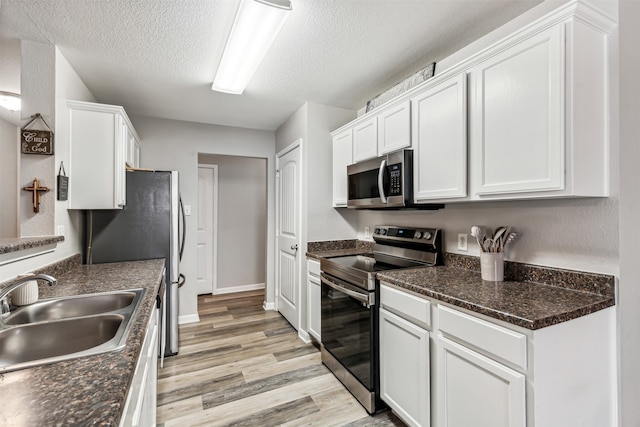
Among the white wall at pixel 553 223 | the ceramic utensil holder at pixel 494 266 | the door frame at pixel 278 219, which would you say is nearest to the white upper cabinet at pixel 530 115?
the white wall at pixel 553 223

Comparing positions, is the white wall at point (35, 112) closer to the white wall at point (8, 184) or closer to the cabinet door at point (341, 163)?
the white wall at point (8, 184)

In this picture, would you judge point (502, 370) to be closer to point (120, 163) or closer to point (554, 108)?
point (554, 108)

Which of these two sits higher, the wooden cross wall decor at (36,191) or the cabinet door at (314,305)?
the wooden cross wall decor at (36,191)

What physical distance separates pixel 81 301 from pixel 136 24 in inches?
61.5

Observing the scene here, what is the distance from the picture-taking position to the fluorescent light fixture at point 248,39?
4.92 feet

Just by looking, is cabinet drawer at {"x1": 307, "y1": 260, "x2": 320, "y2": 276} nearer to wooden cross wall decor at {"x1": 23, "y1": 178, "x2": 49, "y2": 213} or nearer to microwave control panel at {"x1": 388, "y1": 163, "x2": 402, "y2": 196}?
microwave control panel at {"x1": 388, "y1": 163, "x2": 402, "y2": 196}

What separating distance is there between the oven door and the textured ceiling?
5.31 ft

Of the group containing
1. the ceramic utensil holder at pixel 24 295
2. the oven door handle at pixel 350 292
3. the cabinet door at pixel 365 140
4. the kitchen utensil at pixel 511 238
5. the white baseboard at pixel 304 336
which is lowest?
the white baseboard at pixel 304 336

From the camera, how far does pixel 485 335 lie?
48.1 inches

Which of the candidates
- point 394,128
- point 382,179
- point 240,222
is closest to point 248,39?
point 394,128

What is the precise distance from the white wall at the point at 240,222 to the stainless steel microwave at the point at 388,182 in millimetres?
2408

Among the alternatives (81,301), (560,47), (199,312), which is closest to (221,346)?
(199,312)

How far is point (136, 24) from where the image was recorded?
1.71 m

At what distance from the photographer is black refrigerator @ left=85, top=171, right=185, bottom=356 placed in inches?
94.9
